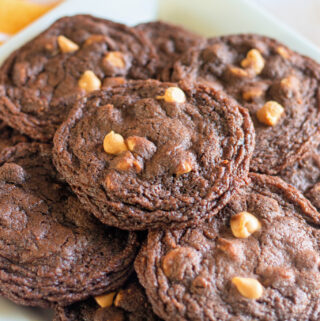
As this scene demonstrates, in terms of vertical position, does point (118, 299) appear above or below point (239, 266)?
below

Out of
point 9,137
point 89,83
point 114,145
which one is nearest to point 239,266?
point 114,145

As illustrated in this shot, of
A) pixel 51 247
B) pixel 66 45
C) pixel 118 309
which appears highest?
pixel 66 45

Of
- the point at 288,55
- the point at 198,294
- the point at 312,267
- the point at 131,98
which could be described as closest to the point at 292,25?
the point at 288,55

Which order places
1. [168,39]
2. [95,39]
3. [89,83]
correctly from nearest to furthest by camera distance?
[89,83]
[95,39]
[168,39]

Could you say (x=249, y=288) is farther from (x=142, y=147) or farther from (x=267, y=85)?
(x=267, y=85)

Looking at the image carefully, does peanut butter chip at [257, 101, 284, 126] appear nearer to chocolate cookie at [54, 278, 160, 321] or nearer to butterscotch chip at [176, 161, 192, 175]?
butterscotch chip at [176, 161, 192, 175]

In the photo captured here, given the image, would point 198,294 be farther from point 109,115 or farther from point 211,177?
point 109,115
